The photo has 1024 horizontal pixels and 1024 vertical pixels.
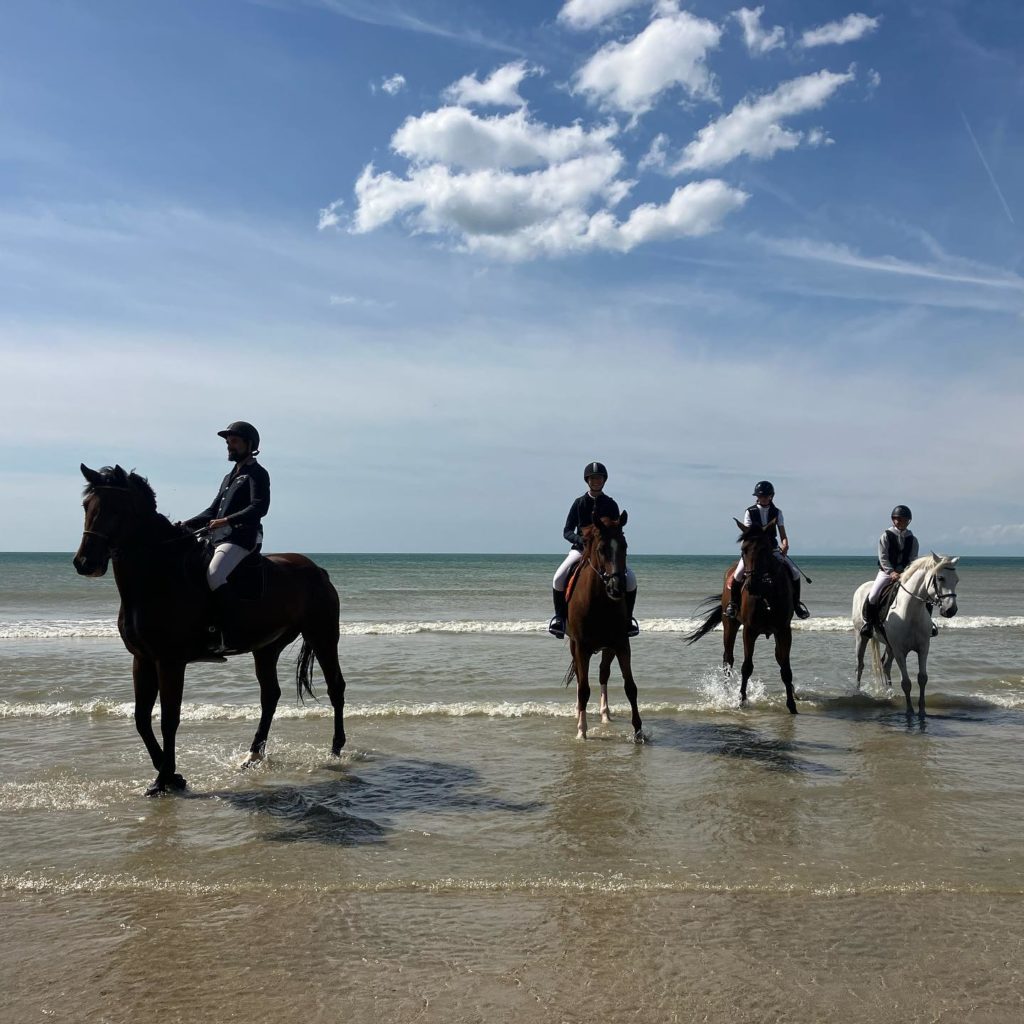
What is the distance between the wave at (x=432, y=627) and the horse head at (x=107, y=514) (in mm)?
13017

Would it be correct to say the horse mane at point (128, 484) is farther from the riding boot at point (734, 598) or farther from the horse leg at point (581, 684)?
the riding boot at point (734, 598)

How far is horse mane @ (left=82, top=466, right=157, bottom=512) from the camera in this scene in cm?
623

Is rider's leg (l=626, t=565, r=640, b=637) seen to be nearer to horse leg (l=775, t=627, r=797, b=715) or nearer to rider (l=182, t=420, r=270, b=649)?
horse leg (l=775, t=627, r=797, b=715)

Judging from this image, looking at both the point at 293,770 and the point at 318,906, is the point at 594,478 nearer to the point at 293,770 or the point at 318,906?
the point at 293,770

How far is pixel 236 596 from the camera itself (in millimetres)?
6938

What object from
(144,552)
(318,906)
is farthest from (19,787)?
(318,906)

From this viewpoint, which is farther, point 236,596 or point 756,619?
point 756,619

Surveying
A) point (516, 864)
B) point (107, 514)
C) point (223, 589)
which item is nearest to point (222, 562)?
point (223, 589)

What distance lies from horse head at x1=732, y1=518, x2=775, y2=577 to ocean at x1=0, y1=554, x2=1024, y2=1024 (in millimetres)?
1824

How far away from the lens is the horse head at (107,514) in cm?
598

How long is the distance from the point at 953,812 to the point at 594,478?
4828mm

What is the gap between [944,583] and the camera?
946 centimetres

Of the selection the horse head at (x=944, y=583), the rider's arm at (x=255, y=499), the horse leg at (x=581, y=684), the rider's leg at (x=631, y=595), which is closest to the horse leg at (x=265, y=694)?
the rider's arm at (x=255, y=499)

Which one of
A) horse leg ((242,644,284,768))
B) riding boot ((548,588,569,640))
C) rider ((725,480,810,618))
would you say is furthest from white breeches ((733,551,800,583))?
horse leg ((242,644,284,768))
